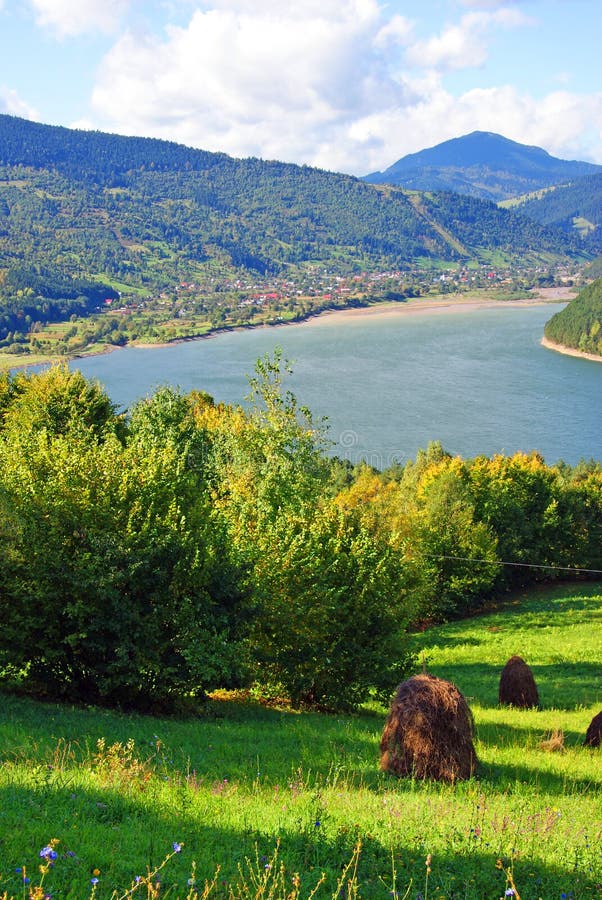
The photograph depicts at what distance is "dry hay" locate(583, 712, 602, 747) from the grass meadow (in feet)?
2.21

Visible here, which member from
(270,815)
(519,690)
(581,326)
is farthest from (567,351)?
(270,815)

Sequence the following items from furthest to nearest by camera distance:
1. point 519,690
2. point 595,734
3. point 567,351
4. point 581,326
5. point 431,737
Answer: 1. point 581,326
2. point 567,351
3. point 519,690
4. point 595,734
5. point 431,737

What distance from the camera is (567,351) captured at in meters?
140

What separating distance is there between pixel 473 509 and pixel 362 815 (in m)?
35.8

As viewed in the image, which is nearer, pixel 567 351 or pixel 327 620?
pixel 327 620

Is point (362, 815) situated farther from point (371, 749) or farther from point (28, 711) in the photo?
point (28, 711)

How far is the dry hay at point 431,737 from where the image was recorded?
930 centimetres

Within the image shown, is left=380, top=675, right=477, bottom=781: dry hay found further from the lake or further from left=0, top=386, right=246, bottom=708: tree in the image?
the lake

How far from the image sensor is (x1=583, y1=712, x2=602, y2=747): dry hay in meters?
12.8

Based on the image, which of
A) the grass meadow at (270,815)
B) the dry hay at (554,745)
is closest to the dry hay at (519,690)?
the grass meadow at (270,815)

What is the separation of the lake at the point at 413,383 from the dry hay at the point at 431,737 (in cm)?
4454

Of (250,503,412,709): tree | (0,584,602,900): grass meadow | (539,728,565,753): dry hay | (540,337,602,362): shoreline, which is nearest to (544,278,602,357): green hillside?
(540,337,602,362): shoreline

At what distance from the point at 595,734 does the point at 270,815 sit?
837 centimetres

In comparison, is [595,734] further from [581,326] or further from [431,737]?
[581,326]
